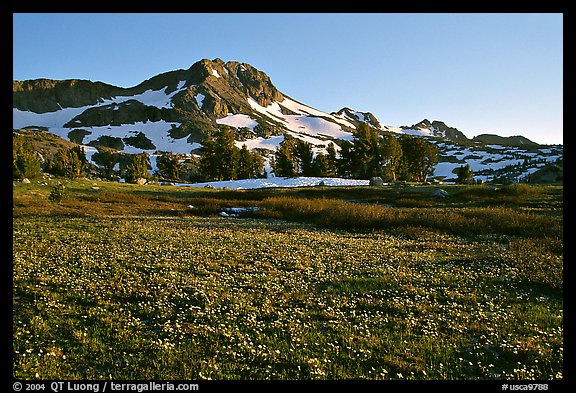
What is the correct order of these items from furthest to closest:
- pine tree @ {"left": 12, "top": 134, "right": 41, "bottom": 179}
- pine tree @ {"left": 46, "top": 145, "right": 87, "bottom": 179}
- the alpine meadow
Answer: pine tree @ {"left": 46, "top": 145, "right": 87, "bottom": 179} → pine tree @ {"left": 12, "top": 134, "right": 41, "bottom": 179} → the alpine meadow

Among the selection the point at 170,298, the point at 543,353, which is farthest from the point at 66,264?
the point at 543,353

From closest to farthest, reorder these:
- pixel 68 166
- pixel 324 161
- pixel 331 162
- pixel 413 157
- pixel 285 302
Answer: pixel 285 302 < pixel 68 166 < pixel 413 157 < pixel 324 161 < pixel 331 162

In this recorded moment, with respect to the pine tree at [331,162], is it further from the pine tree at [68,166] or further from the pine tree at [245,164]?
the pine tree at [68,166]

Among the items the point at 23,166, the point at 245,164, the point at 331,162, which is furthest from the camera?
the point at 331,162

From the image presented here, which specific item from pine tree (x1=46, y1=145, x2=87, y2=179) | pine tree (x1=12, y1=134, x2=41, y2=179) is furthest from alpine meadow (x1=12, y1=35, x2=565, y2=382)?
pine tree (x1=46, y1=145, x2=87, y2=179)

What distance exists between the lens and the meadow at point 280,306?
647 centimetres

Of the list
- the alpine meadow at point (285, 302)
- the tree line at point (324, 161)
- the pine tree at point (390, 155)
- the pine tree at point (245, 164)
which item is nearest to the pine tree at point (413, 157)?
the tree line at point (324, 161)

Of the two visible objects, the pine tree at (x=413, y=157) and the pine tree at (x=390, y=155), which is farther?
the pine tree at (x=413, y=157)

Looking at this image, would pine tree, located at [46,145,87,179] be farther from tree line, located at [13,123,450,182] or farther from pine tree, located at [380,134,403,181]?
pine tree, located at [380,134,403,181]

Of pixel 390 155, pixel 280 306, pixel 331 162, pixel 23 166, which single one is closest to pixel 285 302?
pixel 280 306

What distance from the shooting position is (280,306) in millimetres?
9609

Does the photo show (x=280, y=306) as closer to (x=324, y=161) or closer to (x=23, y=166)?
(x=23, y=166)

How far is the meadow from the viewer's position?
6.47 m
